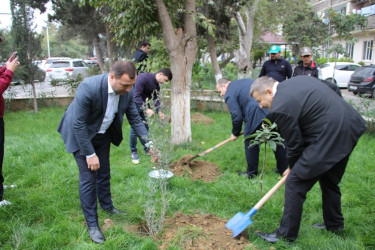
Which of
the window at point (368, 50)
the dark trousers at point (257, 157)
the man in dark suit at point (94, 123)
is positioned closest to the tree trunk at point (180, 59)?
the dark trousers at point (257, 157)

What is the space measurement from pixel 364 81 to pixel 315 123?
41.5 ft

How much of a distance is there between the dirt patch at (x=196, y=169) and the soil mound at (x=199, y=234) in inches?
50.2

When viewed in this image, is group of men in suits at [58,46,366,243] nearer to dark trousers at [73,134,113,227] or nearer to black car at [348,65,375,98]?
dark trousers at [73,134,113,227]

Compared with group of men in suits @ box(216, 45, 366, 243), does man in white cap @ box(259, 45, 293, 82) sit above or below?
above

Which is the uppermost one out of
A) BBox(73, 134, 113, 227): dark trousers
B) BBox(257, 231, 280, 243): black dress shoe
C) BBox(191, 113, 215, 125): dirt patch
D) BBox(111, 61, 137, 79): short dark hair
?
BBox(111, 61, 137, 79): short dark hair

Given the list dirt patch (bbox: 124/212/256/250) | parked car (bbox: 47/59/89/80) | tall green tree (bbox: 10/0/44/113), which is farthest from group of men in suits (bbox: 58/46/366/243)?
parked car (bbox: 47/59/89/80)

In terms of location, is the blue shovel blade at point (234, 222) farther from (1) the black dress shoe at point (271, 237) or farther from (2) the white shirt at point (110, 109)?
(2) the white shirt at point (110, 109)

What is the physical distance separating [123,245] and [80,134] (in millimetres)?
1100

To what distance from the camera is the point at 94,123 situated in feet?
9.46

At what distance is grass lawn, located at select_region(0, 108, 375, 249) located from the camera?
2.90 meters

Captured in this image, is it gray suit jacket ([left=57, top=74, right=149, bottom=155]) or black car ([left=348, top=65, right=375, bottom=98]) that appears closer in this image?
gray suit jacket ([left=57, top=74, right=149, bottom=155])

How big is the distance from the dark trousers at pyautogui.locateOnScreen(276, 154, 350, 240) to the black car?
11597mm

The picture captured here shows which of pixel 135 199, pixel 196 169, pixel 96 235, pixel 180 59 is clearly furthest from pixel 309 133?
pixel 180 59

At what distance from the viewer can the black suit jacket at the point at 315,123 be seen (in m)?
2.51
